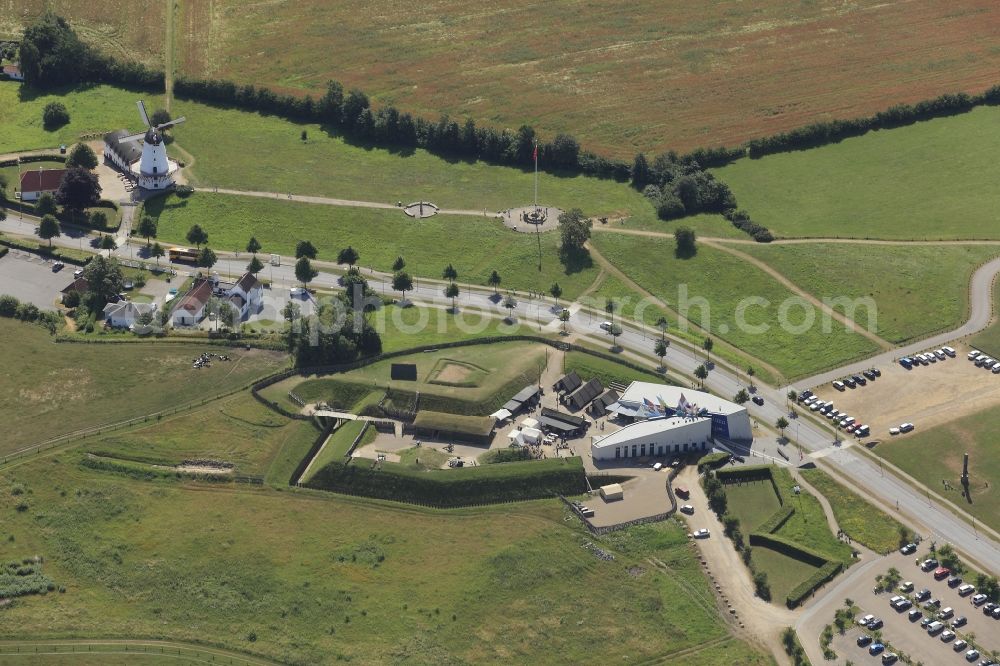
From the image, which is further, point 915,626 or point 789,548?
point 789,548

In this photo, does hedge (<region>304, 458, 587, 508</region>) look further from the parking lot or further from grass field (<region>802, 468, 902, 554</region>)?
the parking lot

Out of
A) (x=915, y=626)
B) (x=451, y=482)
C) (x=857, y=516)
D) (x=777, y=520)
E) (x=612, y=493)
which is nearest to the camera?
(x=915, y=626)

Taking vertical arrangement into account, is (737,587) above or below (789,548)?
below

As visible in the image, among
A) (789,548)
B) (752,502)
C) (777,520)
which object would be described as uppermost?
(752,502)

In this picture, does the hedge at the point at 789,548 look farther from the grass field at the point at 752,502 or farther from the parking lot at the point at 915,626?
the parking lot at the point at 915,626

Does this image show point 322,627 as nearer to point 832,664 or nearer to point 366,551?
point 366,551

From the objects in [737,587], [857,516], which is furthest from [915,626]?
[737,587]

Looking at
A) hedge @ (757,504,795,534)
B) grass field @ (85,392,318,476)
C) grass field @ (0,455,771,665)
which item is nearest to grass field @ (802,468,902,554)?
hedge @ (757,504,795,534)

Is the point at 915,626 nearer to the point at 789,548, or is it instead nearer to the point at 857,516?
the point at 789,548
